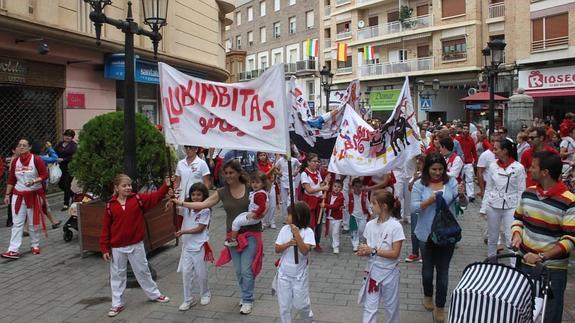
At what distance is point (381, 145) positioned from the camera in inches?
293

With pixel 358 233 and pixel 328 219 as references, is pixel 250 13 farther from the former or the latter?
pixel 358 233

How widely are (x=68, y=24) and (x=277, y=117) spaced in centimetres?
1020

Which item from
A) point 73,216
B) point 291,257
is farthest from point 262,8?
point 291,257

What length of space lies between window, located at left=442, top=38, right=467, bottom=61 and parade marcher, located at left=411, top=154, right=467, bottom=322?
1259 inches

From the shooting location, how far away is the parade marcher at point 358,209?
808cm

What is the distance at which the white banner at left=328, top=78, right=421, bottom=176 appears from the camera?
7.26 meters

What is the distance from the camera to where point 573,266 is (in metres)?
7.12

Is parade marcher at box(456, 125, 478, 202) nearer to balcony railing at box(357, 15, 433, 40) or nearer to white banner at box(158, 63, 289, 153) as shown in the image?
white banner at box(158, 63, 289, 153)

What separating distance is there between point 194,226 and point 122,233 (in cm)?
76

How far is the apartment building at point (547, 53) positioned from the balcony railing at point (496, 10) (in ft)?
14.8

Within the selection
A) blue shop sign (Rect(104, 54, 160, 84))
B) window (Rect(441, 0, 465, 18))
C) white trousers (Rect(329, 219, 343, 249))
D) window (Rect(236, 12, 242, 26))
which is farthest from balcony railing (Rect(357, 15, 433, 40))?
white trousers (Rect(329, 219, 343, 249))

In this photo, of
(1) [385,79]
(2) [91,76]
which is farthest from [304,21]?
(2) [91,76]

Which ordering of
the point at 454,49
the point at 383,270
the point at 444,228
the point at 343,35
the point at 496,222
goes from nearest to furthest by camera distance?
the point at 383,270 < the point at 444,228 < the point at 496,222 < the point at 454,49 < the point at 343,35

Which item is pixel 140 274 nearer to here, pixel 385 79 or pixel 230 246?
pixel 230 246
